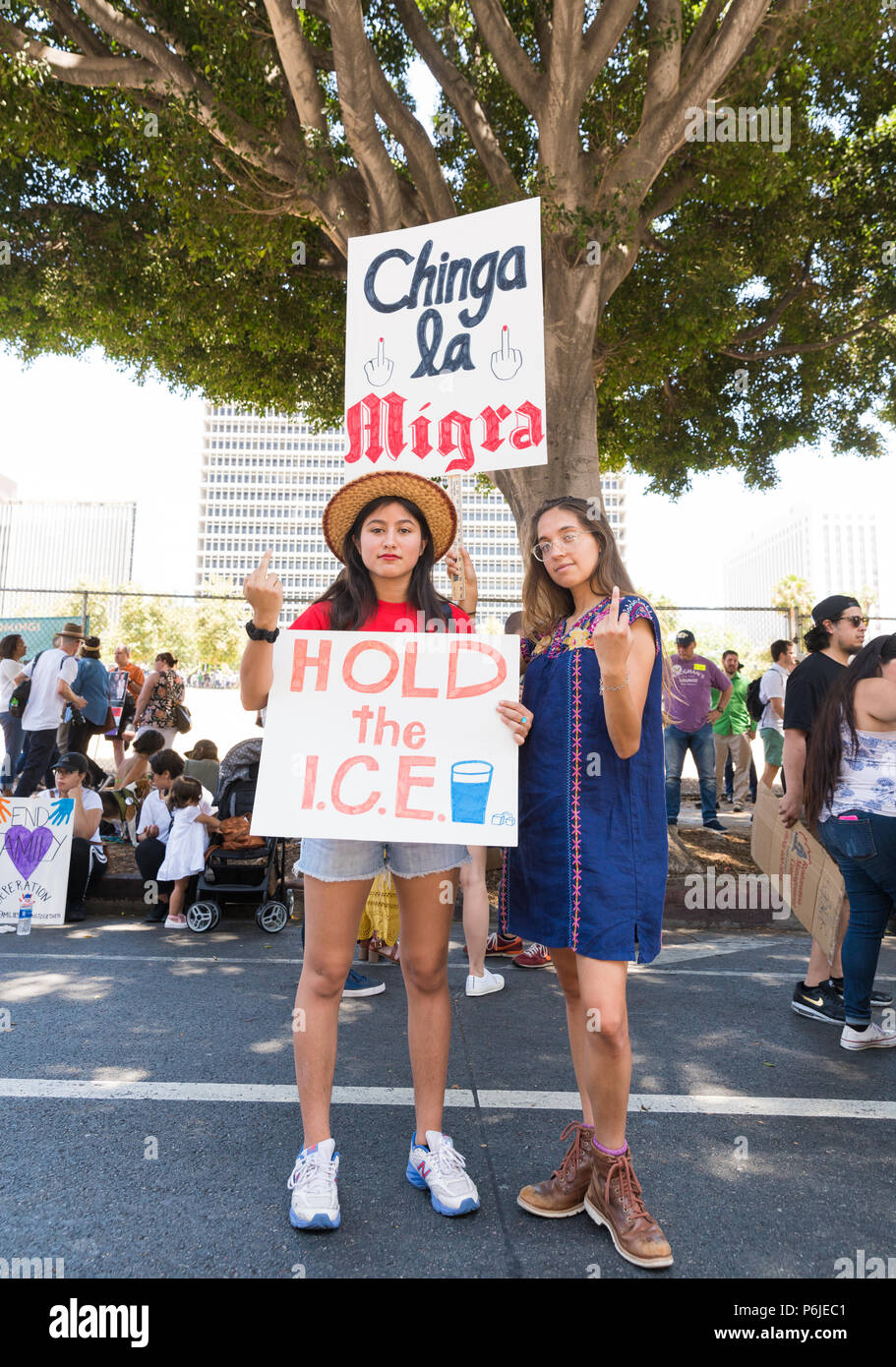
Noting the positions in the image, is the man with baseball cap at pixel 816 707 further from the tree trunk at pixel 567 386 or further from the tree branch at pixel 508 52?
the tree branch at pixel 508 52

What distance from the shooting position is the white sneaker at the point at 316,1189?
2311mm

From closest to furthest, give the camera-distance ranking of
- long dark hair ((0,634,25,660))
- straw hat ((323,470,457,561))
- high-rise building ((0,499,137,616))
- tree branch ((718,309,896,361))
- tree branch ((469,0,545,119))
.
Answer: straw hat ((323,470,457,561)), tree branch ((469,0,545,119)), long dark hair ((0,634,25,660)), tree branch ((718,309,896,361)), high-rise building ((0,499,137,616))

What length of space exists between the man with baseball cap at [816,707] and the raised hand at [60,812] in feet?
16.0

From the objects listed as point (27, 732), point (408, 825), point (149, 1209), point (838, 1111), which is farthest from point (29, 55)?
point (838, 1111)

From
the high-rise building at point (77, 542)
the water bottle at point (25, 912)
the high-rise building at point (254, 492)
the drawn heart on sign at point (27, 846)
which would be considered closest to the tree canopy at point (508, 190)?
the drawn heart on sign at point (27, 846)

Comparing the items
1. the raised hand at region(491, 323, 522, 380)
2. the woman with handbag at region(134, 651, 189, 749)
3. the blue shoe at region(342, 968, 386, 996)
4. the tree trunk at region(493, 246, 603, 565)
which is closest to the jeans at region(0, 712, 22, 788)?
the woman with handbag at region(134, 651, 189, 749)

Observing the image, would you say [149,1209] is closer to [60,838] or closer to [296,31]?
[60,838]

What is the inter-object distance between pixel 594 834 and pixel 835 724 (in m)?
2.13

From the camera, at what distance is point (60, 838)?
603 centimetres

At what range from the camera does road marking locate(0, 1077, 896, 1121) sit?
10.3 ft

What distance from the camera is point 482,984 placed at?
454 cm

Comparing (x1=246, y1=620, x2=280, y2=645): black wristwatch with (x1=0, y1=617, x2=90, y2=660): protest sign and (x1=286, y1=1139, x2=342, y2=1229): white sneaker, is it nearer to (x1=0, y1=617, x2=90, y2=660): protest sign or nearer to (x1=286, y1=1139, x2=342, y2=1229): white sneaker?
(x1=286, y1=1139, x2=342, y2=1229): white sneaker

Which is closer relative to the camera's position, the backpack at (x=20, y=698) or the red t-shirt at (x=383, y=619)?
the red t-shirt at (x=383, y=619)

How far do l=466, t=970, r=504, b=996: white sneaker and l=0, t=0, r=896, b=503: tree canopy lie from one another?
3.98m
